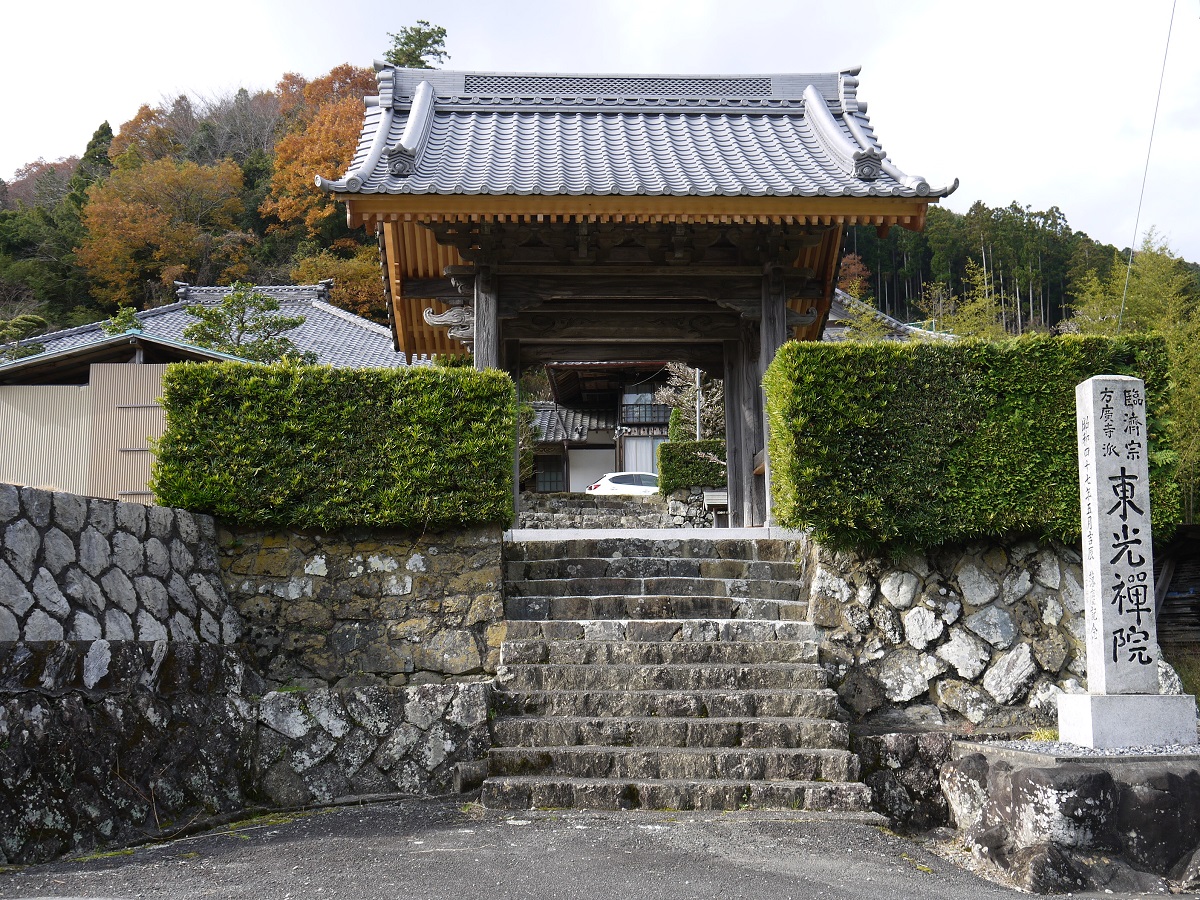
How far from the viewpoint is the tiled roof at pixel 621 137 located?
8.16 metres

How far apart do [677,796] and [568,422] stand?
83.6 ft

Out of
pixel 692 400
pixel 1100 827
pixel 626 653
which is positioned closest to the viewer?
pixel 1100 827

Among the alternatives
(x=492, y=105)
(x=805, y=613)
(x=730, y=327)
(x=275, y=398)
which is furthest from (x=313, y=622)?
(x=492, y=105)

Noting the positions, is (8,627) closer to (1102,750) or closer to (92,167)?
(1102,750)

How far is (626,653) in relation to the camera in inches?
271

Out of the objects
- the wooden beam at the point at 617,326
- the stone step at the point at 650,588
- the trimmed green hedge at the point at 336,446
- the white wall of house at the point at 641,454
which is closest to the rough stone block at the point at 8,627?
the trimmed green hedge at the point at 336,446

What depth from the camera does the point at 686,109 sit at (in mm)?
10852

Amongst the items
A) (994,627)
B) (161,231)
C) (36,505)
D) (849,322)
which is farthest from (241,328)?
(161,231)

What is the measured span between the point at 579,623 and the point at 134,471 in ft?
21.0

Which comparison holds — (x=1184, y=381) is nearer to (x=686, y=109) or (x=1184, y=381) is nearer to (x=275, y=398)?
(x=686, y=109)

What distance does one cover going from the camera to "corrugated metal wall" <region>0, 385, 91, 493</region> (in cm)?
1166

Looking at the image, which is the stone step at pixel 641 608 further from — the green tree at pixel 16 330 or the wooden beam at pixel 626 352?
the green tree at pixel 16 330

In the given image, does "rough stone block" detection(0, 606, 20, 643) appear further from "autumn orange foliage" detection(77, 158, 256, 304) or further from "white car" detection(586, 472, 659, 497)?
"autumn orange foliage" detection(77, 158, 256, 304)

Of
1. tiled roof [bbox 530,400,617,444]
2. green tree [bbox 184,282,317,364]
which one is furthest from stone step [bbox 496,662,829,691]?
tiled roof [bbox 530,400,617,444]
